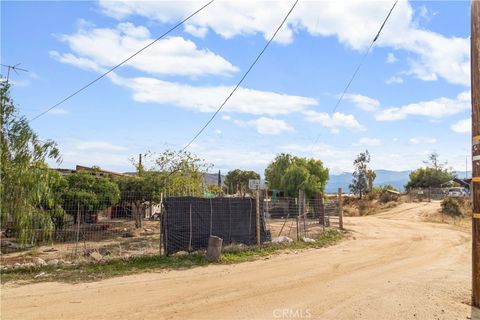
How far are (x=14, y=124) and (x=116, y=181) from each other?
1546cm

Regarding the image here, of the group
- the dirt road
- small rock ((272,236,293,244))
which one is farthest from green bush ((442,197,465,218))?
the dirt road

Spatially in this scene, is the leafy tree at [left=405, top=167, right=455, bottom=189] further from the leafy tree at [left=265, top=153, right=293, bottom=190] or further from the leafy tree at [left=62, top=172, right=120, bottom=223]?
the leafy tree at [left=62, top=172, right=120, bottom=223]

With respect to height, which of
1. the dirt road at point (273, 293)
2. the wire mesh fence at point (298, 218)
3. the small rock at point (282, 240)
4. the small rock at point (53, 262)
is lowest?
the dirt road at point (273, 293)

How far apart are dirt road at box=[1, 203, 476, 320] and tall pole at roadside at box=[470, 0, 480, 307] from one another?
6.77 ft

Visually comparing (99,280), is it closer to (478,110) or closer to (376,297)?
(376,297)

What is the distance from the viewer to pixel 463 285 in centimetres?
970

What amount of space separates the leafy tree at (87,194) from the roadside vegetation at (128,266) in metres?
7.06

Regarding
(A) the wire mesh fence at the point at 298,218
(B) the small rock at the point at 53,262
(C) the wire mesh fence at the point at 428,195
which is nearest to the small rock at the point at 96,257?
(B) the small rock at the point at 53,262

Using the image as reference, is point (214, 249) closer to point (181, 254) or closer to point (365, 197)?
point (181, 254)

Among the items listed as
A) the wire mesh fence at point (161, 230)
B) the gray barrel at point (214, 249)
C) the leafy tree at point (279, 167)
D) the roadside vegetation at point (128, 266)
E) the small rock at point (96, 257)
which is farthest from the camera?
the leafy tree at point (279, 167)

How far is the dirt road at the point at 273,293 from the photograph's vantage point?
24.4 ft

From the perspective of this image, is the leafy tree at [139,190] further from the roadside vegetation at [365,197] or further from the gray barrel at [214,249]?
the roadside vegetation at [365,197]

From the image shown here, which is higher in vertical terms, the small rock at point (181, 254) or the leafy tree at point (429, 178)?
the leafy tree at point (429, 178)

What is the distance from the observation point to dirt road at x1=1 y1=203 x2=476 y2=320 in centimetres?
743
